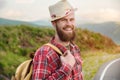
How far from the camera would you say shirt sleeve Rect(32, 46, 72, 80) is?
1.06 m

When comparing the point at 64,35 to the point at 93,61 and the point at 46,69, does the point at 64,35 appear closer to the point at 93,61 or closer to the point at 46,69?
the point at 46,69

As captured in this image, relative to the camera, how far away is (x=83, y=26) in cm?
225

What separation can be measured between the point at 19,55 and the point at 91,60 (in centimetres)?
50

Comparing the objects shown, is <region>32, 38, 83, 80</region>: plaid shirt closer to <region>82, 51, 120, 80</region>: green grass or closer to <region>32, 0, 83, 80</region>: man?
<region>32, 0, 83, 80</region>: man

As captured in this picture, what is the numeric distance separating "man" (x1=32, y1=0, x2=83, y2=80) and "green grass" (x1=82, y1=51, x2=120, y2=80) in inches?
38.4

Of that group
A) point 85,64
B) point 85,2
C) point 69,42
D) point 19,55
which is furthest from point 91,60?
point 69,42

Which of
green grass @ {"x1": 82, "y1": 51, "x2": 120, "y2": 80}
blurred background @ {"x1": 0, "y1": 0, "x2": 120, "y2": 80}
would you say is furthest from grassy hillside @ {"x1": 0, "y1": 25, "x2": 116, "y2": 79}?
green grass @ {"x1": 82, "y1": 51, "x2": 120, "y2": 80}

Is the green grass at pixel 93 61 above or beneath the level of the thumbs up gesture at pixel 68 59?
beneath

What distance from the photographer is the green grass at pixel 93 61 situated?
2180 millimetres

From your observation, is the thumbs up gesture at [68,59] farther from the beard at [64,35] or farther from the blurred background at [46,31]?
the blurred background at [46,31]

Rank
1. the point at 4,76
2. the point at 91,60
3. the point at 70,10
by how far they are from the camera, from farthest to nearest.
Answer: the point at 91,60 < the point at 4,76 < the point at 70,10

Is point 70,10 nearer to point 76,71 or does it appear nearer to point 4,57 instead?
point 76,71

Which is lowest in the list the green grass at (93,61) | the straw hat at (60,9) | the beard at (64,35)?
the green grass at (93,61)

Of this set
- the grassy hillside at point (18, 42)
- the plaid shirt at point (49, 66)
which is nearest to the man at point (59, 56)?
the plaid shirt at point (49, 66)
